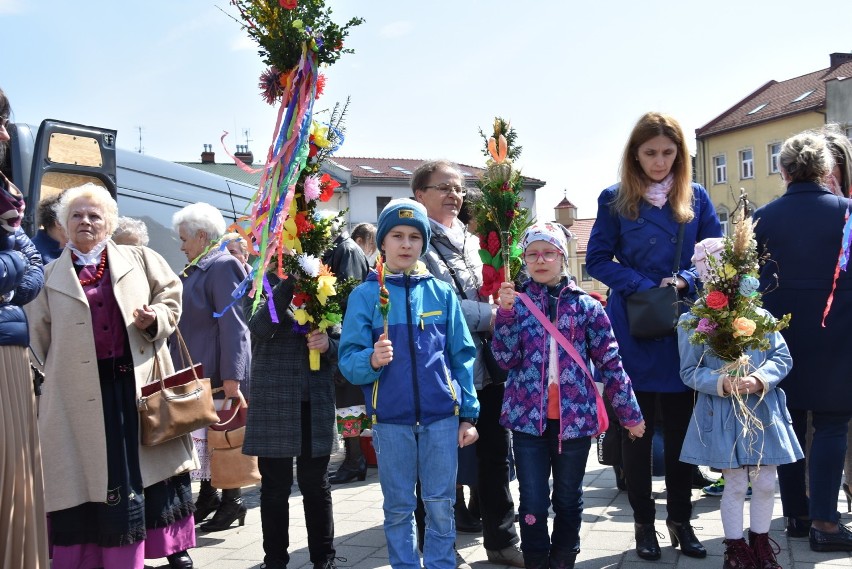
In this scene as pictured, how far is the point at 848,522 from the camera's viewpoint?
5410mm

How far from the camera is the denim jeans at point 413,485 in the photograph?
409 centimetres

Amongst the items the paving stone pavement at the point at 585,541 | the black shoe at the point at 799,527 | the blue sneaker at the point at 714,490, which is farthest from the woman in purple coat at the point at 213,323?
the black shoe at the point at 799,527

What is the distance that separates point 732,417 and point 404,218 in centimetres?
196

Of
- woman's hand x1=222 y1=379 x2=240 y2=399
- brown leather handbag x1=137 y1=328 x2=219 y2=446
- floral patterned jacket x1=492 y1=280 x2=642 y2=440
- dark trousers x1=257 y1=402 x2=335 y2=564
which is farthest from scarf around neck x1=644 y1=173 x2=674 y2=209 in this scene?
woman's hand x1=222 y1=379 x2=240 y2=399

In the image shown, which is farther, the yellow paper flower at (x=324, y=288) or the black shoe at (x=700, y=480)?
the black shoe at (x=700, y=480)

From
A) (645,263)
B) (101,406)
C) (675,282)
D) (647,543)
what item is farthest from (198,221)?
(647,543)

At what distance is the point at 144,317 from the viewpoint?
4.61m

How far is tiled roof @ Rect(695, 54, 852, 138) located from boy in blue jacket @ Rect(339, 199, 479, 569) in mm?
39647

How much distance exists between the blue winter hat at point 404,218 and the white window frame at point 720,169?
146ft

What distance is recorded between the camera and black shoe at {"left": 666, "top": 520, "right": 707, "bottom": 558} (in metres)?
4.67

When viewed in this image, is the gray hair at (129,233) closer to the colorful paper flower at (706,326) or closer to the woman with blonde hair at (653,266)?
the woman with blonde hair at (653,266)

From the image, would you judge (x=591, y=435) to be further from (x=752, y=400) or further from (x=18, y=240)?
(x=18, y=240)

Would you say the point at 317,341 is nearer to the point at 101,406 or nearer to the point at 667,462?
the point at 101,406

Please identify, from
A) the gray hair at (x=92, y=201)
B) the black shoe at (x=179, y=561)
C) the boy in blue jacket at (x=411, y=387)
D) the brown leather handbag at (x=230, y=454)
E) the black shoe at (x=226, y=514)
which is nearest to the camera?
the boy in blue jacket at (x=411, y=387)
